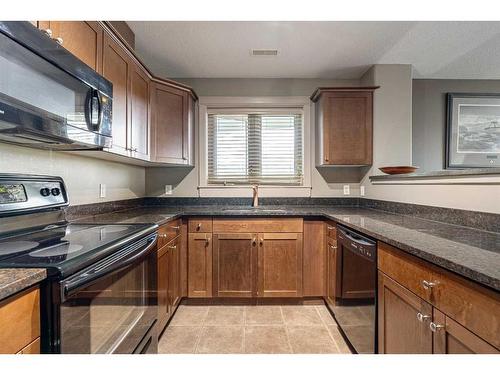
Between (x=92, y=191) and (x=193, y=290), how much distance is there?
48.0 inches

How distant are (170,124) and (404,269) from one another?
2.22 metres

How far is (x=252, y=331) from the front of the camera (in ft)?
6.62

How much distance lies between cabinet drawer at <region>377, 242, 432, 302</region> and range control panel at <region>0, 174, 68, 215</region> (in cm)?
180

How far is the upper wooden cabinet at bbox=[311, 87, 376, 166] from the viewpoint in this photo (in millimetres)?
2641

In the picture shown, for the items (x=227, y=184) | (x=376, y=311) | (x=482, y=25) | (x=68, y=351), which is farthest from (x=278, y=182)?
(x=68, y=351)

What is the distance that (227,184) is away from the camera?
9.82ft

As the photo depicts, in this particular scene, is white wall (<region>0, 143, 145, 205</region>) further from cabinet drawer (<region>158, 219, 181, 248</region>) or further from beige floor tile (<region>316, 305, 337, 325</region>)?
beige floor tile (<region>316, 305, 337, 325</region>)

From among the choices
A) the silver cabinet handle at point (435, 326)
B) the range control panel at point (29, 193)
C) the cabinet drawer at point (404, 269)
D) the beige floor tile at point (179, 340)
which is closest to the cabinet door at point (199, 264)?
the beige floor tile at point (179, 340)

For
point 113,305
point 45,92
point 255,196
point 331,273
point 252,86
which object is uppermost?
point 252,86

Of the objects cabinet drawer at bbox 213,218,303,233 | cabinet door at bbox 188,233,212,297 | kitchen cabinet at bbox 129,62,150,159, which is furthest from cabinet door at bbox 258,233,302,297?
kitchen cabinet at bbox 129,62,150,159

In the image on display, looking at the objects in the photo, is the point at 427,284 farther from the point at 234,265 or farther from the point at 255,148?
the point at 255,148

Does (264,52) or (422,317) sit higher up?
(264,52)

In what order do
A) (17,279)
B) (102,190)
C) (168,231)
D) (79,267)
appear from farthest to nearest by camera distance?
(102,190) → (168,231) → (79,267) → (17,279)

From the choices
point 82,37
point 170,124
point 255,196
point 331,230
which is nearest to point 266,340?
point 331,230
